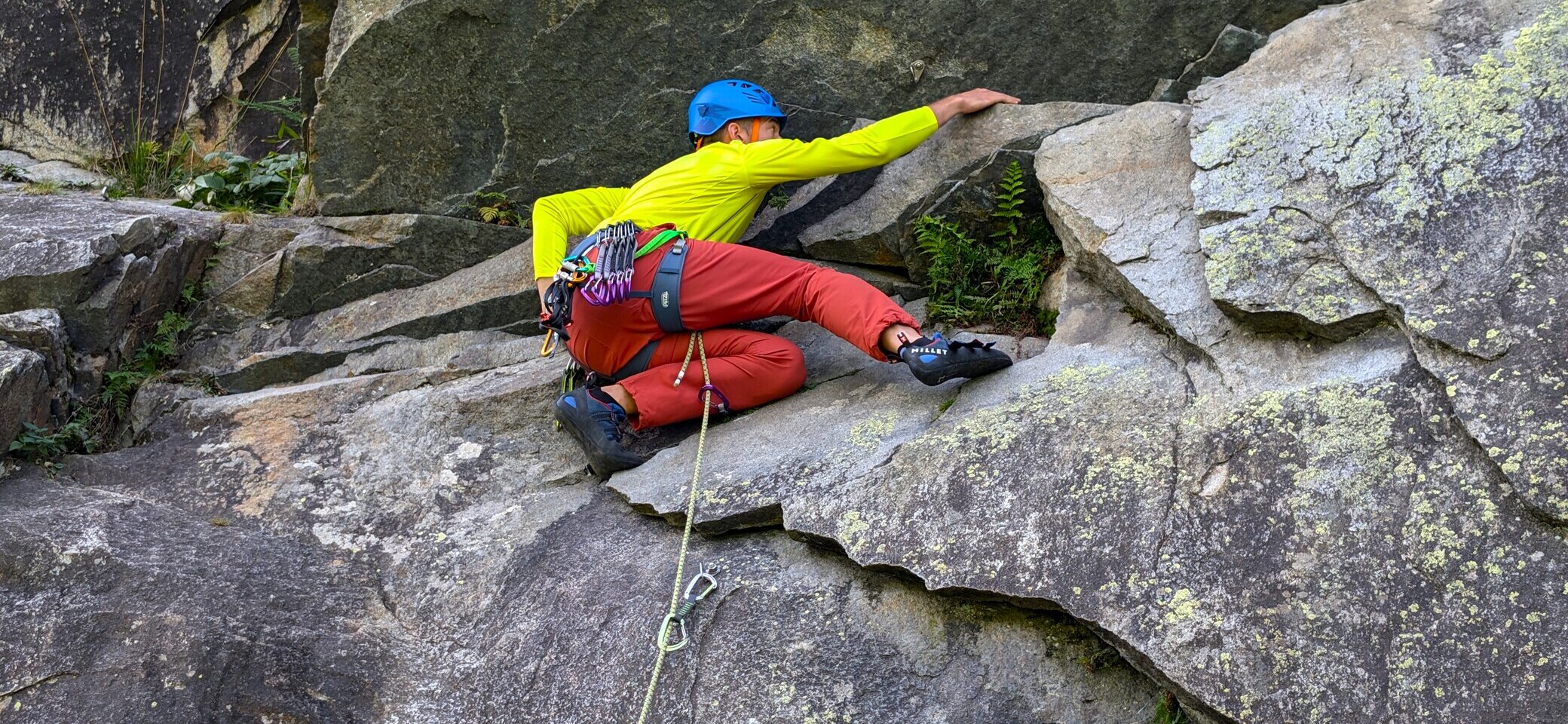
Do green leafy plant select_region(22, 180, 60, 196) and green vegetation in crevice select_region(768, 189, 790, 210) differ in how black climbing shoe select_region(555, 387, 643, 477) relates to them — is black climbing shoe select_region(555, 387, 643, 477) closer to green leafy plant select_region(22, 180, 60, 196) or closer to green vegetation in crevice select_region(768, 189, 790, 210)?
green vegetation in crevice select_region(768, 189, 790, 210)

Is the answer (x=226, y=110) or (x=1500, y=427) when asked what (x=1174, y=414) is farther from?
(x=226, y=110)

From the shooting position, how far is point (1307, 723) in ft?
10.8

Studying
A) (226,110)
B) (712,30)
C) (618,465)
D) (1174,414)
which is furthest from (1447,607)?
(226,110)

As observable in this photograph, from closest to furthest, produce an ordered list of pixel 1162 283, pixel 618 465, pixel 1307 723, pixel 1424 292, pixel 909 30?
pixel 1307 723 → pixel 1424 292 → pixel 1162 283 → pixel 618 465 → pixel 909 30

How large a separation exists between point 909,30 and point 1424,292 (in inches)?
120

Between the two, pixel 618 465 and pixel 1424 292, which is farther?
pixel 618 465

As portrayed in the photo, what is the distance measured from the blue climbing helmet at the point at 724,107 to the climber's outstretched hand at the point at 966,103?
2.49 feet

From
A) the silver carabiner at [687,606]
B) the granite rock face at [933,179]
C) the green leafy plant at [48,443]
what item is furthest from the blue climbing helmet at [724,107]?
the green leafy plant at [48,443]

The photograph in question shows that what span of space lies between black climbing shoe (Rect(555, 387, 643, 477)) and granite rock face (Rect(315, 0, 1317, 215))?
1956mm

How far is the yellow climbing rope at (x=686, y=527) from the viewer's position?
3.81m

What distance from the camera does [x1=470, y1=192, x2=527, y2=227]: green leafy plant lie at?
21.4 ft

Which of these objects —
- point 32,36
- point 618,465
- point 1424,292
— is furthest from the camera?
point 32,36

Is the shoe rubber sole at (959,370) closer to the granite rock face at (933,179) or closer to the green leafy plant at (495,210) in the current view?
the granite rock face at (933,179)

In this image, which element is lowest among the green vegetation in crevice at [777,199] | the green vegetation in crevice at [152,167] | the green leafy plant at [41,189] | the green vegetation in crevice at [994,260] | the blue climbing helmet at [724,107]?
the green vegetation in crevice at [994,260]
